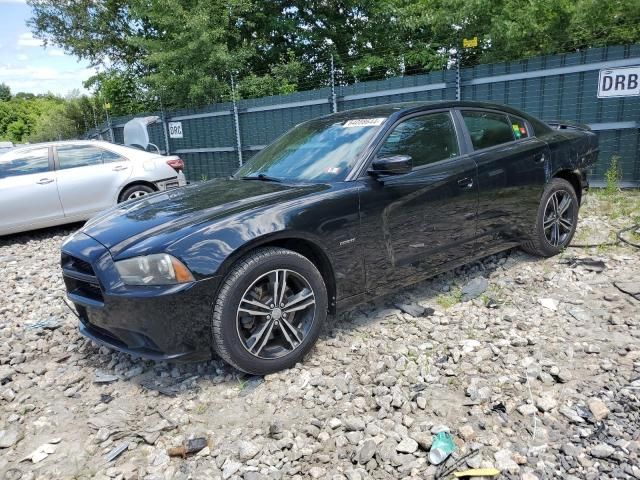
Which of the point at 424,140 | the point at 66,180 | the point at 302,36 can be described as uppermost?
the point at 302,36

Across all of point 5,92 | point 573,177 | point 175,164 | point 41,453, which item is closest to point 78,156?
point 175,164

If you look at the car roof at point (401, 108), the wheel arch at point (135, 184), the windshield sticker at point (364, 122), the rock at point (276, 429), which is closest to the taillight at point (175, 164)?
the wheel arch at point (135, 184)

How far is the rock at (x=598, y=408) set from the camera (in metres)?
2.47

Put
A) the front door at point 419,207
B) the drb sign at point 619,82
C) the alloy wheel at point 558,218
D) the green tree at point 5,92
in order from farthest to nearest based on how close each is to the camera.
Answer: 1. the green tree at point 5,92
2. the drb sign at point 619,82
3. the alloy wheel at point 558,218
4. the front door at point 419,207

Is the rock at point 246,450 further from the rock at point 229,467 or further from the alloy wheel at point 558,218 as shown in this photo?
the alloy wheel at point 558,218

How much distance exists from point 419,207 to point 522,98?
531 cm

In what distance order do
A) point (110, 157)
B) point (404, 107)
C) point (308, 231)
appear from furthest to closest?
point (110, 157) → point (404, 107) → point (308, 231)

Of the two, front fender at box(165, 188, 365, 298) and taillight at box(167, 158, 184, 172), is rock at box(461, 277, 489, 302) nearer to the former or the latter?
front fender at box(165, 188, 365, 298)

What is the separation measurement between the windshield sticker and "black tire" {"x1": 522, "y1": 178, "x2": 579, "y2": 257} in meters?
1.86

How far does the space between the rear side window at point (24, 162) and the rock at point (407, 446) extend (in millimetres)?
6874

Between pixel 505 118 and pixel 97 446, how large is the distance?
4.04 meters

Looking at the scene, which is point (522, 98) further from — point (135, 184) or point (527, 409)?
point (527, 409)

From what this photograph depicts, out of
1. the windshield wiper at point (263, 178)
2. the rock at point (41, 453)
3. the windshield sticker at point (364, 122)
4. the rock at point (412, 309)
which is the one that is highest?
the windshield sticker at point (364, 122)

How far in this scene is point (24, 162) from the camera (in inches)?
284
